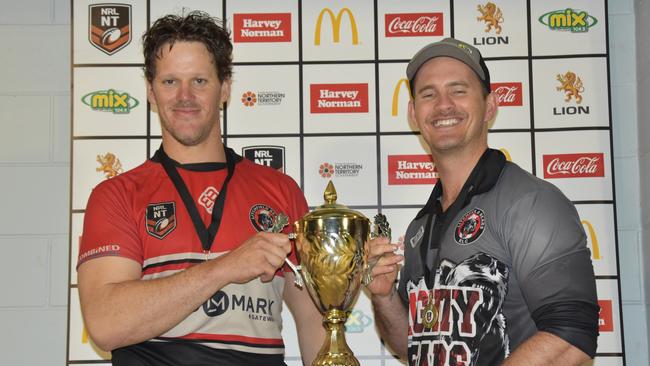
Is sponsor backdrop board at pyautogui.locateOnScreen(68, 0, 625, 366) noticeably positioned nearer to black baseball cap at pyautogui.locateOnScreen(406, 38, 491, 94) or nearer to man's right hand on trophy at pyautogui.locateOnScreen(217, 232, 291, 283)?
black baseball cap at pyautogui.locateOnScreen(406, 38, 491, 94)

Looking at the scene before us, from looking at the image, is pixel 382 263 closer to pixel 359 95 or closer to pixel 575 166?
pixel 359 95

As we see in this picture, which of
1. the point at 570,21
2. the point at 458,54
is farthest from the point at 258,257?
the point at 570,21

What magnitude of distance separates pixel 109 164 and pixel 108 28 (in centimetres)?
52

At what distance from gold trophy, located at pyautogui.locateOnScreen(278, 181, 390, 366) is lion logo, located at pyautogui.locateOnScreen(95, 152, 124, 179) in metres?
1.23

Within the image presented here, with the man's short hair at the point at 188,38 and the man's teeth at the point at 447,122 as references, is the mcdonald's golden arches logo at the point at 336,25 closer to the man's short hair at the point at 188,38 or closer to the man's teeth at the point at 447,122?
the man's short hair at the point at 188,38

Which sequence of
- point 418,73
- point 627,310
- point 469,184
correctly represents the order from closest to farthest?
1. point 469,184
2. point 418,73
3. point 627,310

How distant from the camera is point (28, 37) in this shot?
3.01m

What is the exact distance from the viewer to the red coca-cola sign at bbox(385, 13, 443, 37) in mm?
2961

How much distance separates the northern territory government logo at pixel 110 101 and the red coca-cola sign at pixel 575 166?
5.11 ft

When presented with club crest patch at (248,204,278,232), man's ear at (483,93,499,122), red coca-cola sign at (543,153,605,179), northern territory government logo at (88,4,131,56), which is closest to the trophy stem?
club crest patch at (248,204,278,232)

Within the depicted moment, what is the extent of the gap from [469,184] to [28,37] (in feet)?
6.26

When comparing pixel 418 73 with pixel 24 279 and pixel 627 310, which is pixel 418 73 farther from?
pixel 24 279

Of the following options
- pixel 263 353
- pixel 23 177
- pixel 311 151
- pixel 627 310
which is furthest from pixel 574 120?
pixel 23 177

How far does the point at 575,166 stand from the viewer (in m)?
2.88
